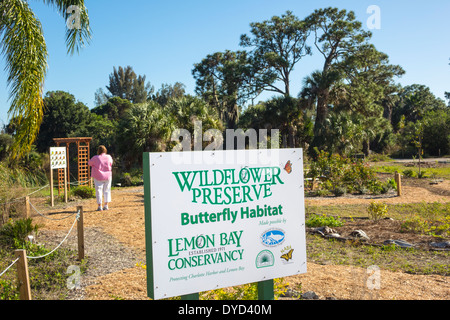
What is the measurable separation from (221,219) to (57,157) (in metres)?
11.3

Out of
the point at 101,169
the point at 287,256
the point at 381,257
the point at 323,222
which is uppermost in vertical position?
the point at 101,169

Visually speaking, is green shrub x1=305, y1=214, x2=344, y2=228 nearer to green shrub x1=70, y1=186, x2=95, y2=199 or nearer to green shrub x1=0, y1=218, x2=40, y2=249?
green shrub x1=0, y1=218, x2=40, y2=249

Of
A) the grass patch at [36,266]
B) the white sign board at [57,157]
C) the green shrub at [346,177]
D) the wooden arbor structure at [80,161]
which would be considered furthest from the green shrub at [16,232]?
the green shrub at [346,177]

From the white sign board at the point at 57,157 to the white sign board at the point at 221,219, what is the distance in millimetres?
10890

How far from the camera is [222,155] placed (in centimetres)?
316

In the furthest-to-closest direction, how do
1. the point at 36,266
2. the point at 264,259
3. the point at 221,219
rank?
the point at 36,266
the point at 264,259
the point at 221,219

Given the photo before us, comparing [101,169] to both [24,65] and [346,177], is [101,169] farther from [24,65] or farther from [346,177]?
[346,177]

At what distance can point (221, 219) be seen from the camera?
311cm

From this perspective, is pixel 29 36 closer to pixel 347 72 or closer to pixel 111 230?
pixel 111 230

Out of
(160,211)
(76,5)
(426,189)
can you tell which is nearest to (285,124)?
(426,189)

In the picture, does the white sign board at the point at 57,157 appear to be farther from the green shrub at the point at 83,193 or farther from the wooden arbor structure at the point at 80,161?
the wooden arbor structure at the point at 80,161

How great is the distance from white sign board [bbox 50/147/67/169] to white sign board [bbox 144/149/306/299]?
1089 centimetres

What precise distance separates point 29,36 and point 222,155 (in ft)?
23.5

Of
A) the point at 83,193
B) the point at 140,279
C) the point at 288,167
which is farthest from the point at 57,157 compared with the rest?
the point at 288,167
